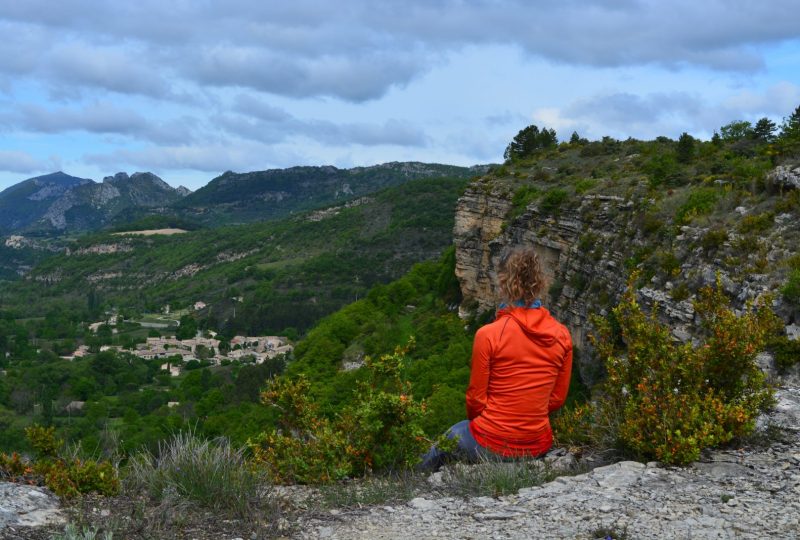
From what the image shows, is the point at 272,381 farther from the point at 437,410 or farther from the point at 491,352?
the point at 437,410

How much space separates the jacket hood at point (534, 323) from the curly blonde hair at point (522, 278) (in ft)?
0.29

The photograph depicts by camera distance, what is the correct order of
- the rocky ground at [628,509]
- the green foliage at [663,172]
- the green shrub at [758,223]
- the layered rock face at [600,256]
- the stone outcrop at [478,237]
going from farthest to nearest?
the stone outcrop at [478,237]
the green foliage at [663,172]
the green shrub at [758,223]
the layered rock face at [600,256]
the rocky ground at [628,509]

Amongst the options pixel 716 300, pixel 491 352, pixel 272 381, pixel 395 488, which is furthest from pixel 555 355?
pixel 272 381

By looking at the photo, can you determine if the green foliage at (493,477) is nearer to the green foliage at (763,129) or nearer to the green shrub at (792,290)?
the green shrub at (792,290)

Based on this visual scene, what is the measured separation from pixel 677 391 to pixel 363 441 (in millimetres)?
2821

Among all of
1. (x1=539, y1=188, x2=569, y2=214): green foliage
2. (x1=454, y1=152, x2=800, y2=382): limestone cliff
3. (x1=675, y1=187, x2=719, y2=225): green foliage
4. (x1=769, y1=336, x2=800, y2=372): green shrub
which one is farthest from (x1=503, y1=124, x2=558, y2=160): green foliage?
(x1=769, y1=336, x2=800, y2=372): green shrub

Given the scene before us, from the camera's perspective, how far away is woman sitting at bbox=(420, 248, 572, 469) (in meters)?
5.19

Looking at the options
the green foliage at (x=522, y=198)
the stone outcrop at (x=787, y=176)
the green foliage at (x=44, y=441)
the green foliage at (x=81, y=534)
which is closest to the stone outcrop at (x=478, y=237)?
the green foliage at (x=522, y=198)

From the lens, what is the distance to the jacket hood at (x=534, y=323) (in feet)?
17.0

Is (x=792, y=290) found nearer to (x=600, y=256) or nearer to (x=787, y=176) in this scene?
(x=787, y=176)

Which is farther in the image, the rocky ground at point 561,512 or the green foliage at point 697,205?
the green foliage at point 697,205

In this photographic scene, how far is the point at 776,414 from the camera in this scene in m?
6.07

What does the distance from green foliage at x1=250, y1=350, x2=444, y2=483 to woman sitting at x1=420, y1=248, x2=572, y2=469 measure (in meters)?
0.46

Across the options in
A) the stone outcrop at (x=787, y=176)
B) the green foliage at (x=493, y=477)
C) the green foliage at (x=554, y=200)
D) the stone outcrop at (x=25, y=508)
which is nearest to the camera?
the stone outcrop at (x=25, y=508)
